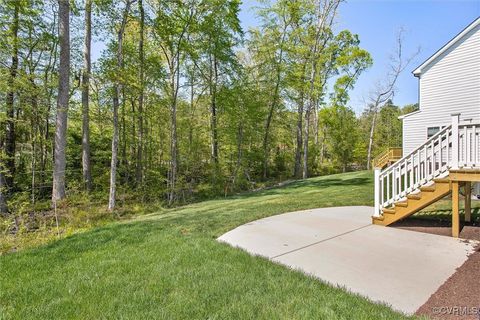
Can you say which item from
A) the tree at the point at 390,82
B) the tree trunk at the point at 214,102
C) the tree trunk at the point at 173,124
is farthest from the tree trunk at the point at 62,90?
the tree at the point at 390,82

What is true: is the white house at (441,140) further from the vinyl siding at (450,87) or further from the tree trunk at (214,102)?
the tree trunk at (214,102)

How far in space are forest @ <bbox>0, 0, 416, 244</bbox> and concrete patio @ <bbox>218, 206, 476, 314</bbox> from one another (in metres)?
5.73

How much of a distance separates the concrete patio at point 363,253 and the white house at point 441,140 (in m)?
0.66

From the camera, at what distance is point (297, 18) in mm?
18438

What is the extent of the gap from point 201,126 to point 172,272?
1349cm

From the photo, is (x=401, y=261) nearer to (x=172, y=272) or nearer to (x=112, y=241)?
(x=172, y=272)

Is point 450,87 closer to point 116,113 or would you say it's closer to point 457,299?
point 457,299

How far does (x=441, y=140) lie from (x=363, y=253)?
252 centimetres

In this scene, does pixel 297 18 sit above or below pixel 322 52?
above

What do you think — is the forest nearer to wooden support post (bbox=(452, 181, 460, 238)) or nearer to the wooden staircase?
the wooden staircase

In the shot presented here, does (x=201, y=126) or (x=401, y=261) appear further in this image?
(x=201, y=126)

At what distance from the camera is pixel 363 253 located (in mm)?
3842

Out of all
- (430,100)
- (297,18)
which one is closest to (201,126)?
(297,18)

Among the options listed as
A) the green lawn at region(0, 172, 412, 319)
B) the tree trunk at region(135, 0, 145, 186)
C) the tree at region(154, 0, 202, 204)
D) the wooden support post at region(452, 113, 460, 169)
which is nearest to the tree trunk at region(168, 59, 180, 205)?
the tree at region(154, 0, 202, 204)
